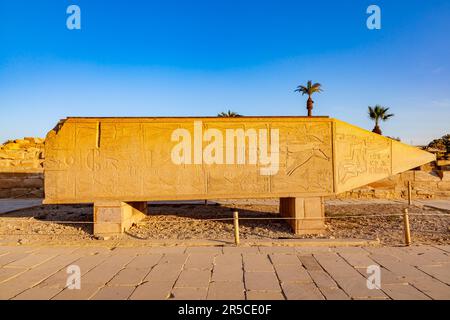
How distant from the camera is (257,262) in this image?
4.57 metres

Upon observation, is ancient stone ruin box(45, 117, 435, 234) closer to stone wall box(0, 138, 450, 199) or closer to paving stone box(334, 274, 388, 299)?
paving stone box(334, 274, 388, 299)

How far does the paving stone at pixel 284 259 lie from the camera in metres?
4.58

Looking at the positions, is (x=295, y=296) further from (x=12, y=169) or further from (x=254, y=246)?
(x=12, y=169)

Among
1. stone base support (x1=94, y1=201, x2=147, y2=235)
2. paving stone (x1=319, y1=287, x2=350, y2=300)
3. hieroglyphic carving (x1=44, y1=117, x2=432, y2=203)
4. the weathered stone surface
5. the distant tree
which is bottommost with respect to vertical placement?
paving stone (x1=319, y1=287, x2=350, y2=300)

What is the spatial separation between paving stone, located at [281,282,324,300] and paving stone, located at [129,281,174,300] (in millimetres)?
1544

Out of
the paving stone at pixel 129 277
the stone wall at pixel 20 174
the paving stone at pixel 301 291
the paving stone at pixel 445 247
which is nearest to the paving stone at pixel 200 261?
the paving stone at pixel 129 277

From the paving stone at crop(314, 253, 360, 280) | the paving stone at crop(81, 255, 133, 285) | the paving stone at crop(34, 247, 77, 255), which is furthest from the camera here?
the paving stone at crop(34, 247, 77, 255)

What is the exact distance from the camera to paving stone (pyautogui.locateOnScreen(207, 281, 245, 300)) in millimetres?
3366

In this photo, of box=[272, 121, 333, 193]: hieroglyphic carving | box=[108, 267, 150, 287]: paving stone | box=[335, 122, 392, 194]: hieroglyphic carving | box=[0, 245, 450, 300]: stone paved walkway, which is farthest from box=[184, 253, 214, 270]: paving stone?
box=[335, 122, 392, 194]: hieroglyphic carving

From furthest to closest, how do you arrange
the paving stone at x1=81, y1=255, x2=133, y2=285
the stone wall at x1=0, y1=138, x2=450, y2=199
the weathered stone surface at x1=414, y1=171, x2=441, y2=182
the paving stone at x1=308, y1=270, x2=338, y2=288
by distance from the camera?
the weathered stone surface at x1=414, y1=171, x2=441, y2=182
the stone wall at x1=0, y1=138, x2=450, y2=199
the paving stone at x1=81, y1=255, x2=133, y2=285
the paving stone at x1=308, y1=270, x2=338, y2=288

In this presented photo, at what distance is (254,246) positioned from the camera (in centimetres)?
550

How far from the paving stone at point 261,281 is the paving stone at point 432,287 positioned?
73.8 inches
